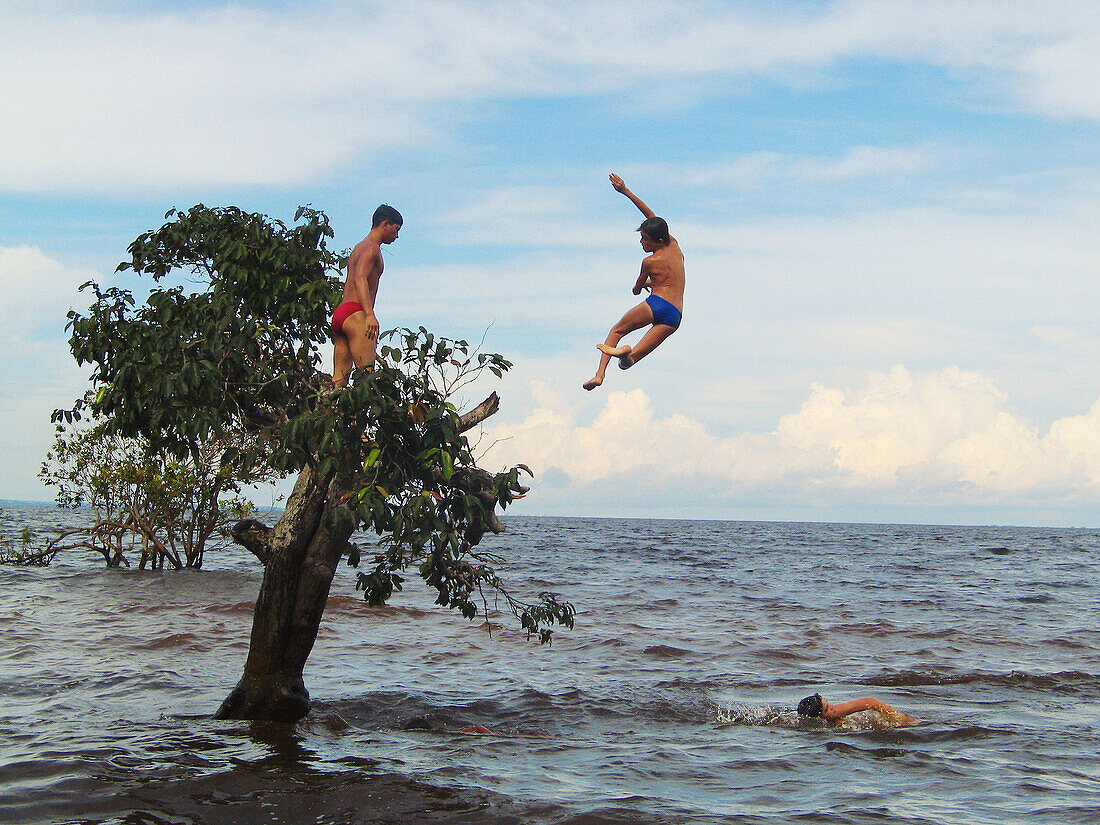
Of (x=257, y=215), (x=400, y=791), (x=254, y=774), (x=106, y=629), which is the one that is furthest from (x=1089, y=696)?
(x=106, y=629)

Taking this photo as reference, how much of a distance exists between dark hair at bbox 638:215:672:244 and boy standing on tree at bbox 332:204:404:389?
2.49 m

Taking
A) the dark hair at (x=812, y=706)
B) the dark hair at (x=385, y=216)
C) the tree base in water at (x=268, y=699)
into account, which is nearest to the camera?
the dark hair at (x=385, y=216)

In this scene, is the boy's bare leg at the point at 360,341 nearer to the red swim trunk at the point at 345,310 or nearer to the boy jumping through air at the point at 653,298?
the red swim trunk at the point at 345,310

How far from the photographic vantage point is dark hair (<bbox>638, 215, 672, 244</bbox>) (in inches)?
Result: 314

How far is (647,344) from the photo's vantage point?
7.93m

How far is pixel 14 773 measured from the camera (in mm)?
8711

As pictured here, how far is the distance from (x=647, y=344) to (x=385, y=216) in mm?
2920

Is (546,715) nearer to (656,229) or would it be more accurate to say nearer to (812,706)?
(812,706)

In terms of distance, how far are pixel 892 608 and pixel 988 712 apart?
13.4 metres

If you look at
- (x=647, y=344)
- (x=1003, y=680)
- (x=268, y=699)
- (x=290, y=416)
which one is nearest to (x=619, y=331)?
(x=647, y=344)

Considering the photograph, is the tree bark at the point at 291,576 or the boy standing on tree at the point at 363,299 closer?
the boy standing on tree at the point at 363,299

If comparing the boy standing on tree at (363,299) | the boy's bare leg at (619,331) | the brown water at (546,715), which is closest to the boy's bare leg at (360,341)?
the boy standing on tree at (363,299)

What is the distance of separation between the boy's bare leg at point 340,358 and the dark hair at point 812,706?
26.3 ft

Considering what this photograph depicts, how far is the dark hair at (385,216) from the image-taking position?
29.4 ft
